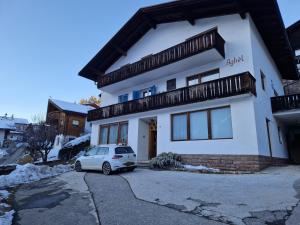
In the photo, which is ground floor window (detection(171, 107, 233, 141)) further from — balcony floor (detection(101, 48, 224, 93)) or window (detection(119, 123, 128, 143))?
window (detection(119, 123, 128, 143))

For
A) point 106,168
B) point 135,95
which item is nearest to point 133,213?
point 106,168

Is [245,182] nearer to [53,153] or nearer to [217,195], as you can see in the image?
[217,195]

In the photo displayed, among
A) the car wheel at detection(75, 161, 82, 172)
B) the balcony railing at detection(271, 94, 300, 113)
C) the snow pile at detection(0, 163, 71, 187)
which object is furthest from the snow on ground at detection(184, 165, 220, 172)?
the snow pile at detection(0, 163, 71, 187)

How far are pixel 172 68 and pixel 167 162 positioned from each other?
24.4 ft

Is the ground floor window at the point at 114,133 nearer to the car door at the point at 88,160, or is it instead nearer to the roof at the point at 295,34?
the car door at the point at 88,160

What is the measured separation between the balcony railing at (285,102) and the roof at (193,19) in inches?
180

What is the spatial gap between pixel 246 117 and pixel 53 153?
26.1m

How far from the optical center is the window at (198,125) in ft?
47.3

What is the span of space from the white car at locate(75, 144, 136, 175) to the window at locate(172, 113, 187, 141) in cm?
393

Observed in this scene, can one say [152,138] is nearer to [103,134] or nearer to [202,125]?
[103,134]

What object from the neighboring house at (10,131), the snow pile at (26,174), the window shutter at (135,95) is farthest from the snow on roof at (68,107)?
the snow pile at (26,174)

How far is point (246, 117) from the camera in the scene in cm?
1269

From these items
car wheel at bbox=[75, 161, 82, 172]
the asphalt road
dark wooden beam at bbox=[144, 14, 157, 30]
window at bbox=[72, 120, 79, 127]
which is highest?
dark wooden beam at bbox=[144, 14, 157, 30]

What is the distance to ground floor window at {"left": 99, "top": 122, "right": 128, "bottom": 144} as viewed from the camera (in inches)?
788
